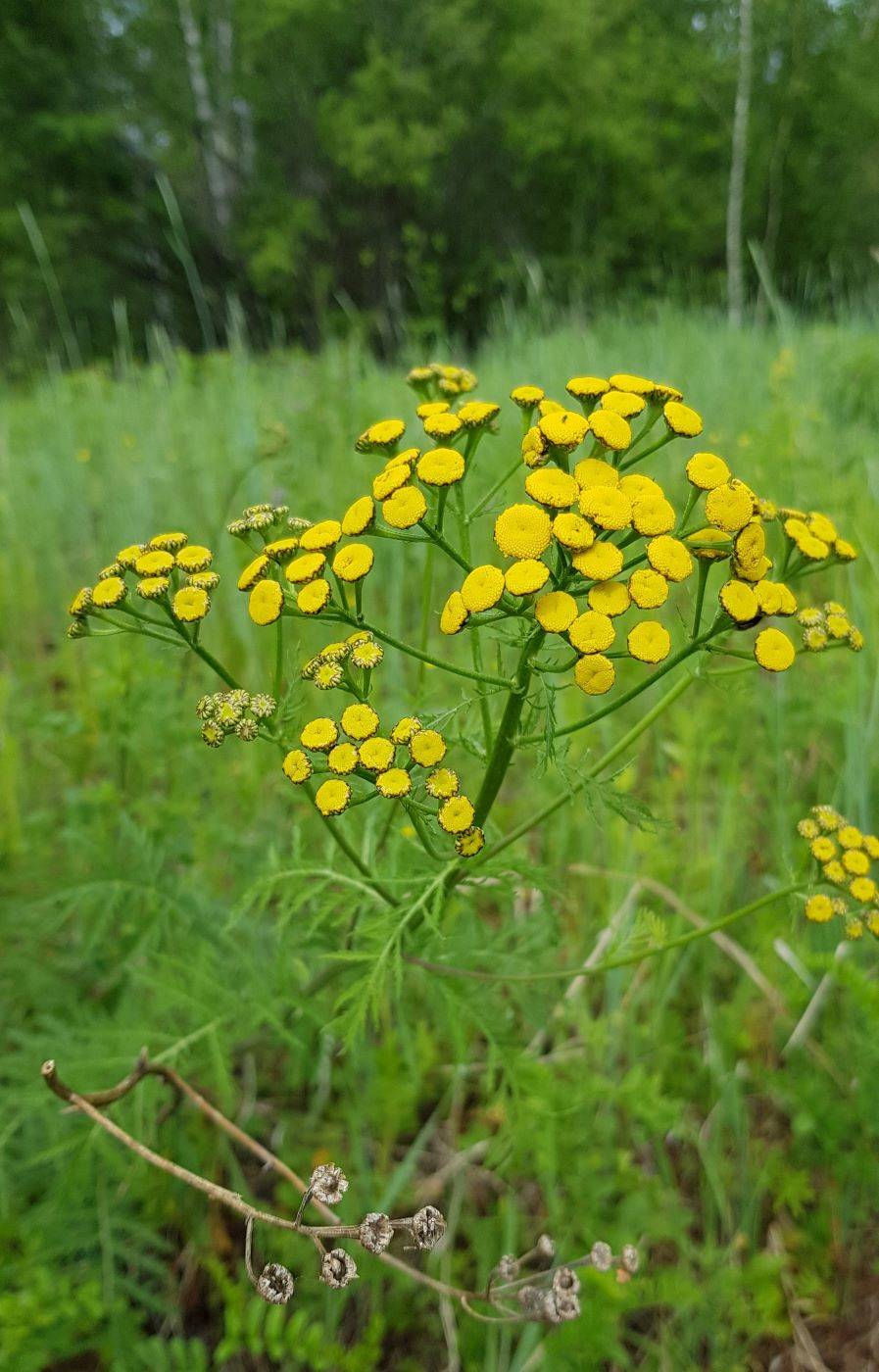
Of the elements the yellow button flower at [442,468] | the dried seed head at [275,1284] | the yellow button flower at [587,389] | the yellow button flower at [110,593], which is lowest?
the dried seed head at [275,1284]

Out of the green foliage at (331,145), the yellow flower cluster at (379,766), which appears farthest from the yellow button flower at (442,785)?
the green foliage at (331,145)

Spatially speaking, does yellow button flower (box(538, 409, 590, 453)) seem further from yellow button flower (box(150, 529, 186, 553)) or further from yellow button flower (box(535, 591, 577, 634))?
yellow button flower (box(150, 529, 186, 553))

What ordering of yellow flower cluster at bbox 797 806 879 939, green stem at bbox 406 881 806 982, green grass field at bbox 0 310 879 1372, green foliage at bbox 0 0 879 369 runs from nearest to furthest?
green stem at bbox 406 881 806 982
yellow flower cluster at bbox 797 806 879 939
green grass field at bbox 0 310 879 1372
green foliage at bbox 0 0 879 369

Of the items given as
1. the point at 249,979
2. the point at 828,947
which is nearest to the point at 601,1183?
the point at 828,947

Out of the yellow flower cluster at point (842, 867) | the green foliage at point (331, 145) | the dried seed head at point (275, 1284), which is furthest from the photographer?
the green foliage at point (331, 145)

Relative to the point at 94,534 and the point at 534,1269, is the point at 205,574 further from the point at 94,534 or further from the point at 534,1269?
the point at 94,534

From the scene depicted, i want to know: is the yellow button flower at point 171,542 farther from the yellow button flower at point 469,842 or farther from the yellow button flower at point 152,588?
the yellow button flower at point 469,842

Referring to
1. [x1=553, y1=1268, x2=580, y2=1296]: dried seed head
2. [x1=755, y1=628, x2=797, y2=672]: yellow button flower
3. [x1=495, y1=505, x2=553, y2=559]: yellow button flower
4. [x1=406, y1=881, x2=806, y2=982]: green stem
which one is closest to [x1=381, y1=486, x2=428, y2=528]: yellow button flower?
[x1=495, y1=505, x2=553, y2=559]: yellow button flower
